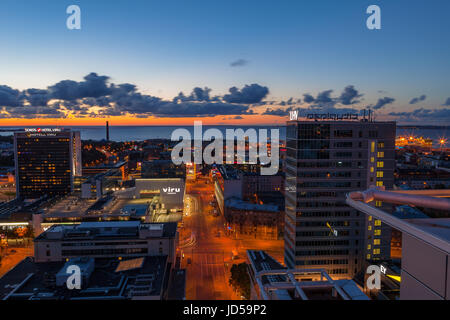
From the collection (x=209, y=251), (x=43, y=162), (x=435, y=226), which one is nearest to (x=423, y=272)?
(x=435, y=226)

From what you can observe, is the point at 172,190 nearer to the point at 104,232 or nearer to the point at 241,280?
the point at 104,232

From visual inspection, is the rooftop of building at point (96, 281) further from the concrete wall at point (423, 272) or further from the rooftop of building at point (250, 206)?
the concrete wall at point (423, 272)

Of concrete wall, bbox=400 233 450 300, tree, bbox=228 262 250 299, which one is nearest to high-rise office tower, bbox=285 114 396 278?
tree, bbox=228 262 250 299

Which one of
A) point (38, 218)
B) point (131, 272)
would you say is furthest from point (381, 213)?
point (38, 218)

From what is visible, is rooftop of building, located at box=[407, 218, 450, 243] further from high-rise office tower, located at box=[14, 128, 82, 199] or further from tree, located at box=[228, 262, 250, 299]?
high-rise office tower, located at box=[14, 128, 82, 199]
